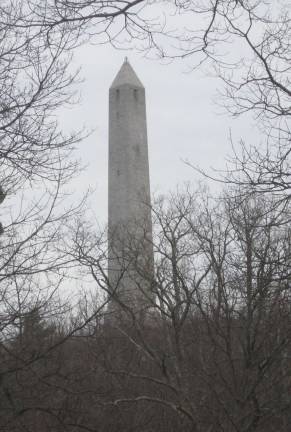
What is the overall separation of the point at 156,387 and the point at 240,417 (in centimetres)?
460

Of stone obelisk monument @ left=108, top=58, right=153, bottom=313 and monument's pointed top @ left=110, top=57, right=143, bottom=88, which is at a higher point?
monument's pointed top @ left=110, top=57, right=143, bottom=88

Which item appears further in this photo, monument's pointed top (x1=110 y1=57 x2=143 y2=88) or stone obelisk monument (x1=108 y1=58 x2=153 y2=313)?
monument's pointed top (x1=110 y1=57 x2=143 y2=88)

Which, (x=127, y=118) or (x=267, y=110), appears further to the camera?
(x=127, y=118)

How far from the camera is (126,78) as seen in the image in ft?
136

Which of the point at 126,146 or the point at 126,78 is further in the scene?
the point at 126,78

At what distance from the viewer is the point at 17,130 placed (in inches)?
222

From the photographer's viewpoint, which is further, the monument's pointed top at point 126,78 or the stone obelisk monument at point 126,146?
the monument's pointed top at point 126,78

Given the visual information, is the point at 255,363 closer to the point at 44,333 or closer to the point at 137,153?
the point at 44,333

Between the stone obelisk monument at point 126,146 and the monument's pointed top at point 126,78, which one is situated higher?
the monument's pointed top at point 126,78

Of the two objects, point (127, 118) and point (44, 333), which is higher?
point (127, 118)

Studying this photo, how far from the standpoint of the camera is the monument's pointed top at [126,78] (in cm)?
4116

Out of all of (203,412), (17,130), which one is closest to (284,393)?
(203,412)

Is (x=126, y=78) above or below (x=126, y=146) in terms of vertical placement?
above

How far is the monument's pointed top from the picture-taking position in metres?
41.2
